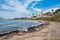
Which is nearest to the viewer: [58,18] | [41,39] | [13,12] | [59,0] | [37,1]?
[41,39]

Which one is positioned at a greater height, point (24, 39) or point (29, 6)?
point (29, 6)

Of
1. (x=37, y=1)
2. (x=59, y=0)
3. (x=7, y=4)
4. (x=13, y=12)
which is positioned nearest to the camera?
(x=7, y=4)

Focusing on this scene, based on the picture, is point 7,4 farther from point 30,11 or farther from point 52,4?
point 52,4

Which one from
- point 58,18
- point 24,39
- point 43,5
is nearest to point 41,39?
point 24,39

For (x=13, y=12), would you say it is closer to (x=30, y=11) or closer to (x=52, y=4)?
(x=30, y=11)

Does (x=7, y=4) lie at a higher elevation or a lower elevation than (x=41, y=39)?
higher

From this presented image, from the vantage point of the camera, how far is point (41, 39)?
3.24 metres

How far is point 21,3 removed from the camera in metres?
5.29

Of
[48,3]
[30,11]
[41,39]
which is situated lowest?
[41,39]

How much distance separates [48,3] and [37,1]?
2.20 ft

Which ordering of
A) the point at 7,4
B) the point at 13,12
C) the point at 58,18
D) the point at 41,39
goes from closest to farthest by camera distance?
the point at 41,39 < the point at 7,4 < the point at 13,12 < the point at 58,18

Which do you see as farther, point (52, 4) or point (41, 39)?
point (52, 4)

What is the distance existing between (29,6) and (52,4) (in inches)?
53.4

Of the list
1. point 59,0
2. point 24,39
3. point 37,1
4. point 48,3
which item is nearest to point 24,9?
point 37,1
